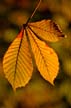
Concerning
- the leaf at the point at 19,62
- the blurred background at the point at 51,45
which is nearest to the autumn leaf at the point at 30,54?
the leaf at the point at 19,62

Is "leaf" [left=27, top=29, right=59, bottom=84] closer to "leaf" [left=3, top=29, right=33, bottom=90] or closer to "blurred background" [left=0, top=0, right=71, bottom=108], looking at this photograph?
"leaf" [left=3, top=29, right=33, bottom=90]

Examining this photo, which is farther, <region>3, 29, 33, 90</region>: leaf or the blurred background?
the blurred background

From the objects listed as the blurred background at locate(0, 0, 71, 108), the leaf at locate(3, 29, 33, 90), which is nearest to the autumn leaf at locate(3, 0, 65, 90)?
the leaf at locate(3, 29, 33, 90)

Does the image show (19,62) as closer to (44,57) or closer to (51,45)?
(44,57)

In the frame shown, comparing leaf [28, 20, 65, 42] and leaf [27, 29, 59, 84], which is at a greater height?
leaf [28, 20, 65, 42]

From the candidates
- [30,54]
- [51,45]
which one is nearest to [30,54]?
[30,54]
